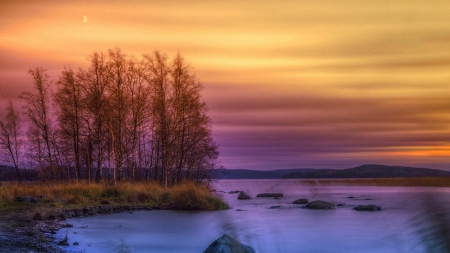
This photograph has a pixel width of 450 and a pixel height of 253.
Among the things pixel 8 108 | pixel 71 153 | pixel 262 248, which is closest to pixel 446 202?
pixel 262 248

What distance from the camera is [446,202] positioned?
14.5 ft

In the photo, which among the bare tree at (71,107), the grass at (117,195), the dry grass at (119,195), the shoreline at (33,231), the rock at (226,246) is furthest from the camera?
the bare tree at (71,107)

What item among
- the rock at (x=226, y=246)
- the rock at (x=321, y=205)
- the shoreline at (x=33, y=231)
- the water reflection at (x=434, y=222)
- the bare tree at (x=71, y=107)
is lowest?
the rock at (x=321, y=205)

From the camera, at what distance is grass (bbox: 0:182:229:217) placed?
27.1 meters

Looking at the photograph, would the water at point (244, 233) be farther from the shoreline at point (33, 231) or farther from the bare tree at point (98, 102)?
the bare tree at point (98, 102)

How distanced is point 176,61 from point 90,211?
19927 mm

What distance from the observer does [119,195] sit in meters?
31.7

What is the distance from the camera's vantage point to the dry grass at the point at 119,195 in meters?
27.4

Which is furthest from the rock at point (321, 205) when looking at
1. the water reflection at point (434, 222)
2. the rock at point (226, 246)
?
the water reflection at point (434, 222)

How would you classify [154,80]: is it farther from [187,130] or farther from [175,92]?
[187,130]

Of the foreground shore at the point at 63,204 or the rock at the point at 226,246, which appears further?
the foreground shore at the point at 63,204

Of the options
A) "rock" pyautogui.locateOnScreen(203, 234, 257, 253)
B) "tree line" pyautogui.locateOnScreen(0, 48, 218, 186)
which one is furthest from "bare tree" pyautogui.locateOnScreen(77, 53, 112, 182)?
"rock" pyautogui.locateOnScreen(203, 234, 257, 253)

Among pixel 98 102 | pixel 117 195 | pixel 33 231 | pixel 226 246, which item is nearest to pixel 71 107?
pixel 98 102

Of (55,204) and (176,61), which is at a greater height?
(176,61)
